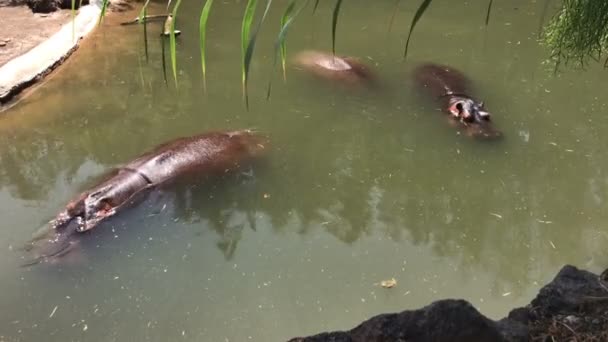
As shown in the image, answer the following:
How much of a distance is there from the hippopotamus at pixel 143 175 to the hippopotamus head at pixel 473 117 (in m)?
1.89

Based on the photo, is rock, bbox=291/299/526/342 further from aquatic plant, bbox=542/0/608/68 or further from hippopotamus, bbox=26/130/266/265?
hippopotamus, bbox=26/130/266/265

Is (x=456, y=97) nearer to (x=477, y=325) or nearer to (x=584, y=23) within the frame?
(x=584, y=23)

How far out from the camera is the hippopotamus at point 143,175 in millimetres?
3918

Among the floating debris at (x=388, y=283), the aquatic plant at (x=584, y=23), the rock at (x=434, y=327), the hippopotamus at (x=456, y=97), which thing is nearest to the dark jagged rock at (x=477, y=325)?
the rock at (x=434, y=327)

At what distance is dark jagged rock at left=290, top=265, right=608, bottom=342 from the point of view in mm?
1907

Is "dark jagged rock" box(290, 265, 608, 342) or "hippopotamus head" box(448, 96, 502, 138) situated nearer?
"dark jagged rock" box(290, 265, 608, 342)

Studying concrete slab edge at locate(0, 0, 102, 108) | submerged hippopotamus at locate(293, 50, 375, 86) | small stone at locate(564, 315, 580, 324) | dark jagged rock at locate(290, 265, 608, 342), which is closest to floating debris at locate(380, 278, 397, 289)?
dark jagged rock at locate(290, 265, 608, 342)

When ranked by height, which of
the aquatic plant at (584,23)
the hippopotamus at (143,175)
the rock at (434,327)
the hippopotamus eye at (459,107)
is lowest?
the hippopotamus at (143,175)

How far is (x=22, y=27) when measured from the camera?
738 centimetres

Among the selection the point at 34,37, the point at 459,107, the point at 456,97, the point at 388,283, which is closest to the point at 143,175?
the point at 388,283

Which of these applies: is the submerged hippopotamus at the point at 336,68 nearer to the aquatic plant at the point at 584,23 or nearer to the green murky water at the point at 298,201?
the green murky water at the point at 298,201

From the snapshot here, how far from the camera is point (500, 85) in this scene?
21.7ft

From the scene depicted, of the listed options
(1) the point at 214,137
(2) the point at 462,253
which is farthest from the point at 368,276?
(1) the point at 214,137

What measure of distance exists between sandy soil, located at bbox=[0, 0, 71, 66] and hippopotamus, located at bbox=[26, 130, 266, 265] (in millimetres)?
2788
